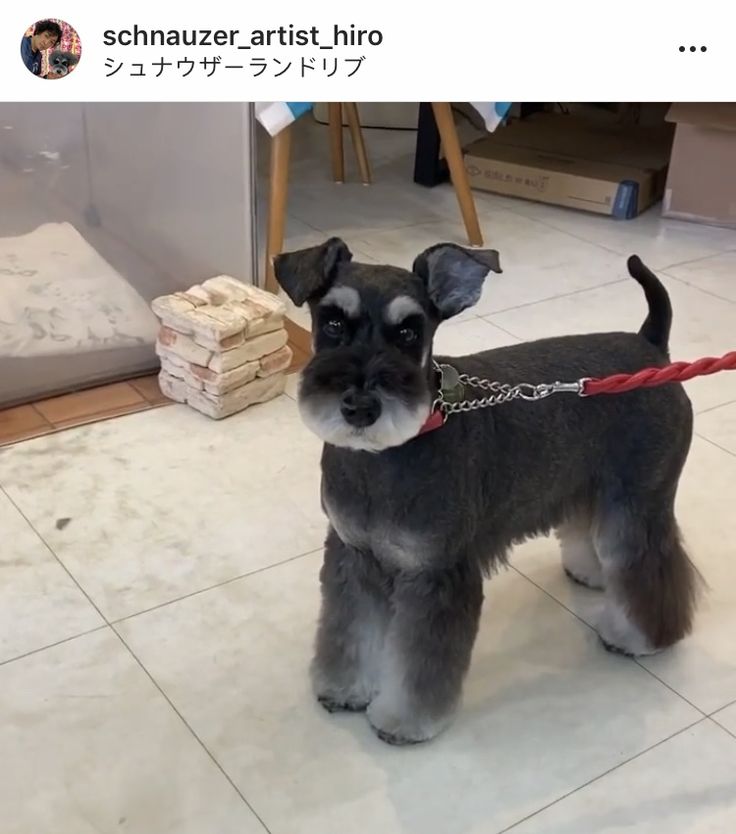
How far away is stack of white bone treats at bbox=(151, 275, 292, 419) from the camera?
2100mm

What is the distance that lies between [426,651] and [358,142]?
2563 mm

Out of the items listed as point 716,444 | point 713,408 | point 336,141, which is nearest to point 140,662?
point 716,444

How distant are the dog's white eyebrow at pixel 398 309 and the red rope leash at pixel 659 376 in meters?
0.31

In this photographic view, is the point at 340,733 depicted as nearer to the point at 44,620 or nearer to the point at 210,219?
the point at 44,620

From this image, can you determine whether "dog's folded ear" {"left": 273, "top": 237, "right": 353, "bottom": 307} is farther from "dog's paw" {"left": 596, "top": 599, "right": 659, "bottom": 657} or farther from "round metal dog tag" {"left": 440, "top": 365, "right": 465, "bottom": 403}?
"dog's paw" {"left": 596, "top": 599, "right": 659, "bottom": 657}

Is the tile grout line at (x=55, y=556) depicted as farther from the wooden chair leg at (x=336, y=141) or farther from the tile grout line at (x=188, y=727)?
the wooden chair leg at (x=336, y=141)

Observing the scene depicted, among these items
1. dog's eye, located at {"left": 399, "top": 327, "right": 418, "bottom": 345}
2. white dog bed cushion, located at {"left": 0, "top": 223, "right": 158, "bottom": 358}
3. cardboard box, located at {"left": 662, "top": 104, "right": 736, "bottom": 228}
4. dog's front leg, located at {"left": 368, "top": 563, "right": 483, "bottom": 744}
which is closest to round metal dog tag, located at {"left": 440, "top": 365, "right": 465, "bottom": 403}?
dog's eye, located at {"left": 399, "top": 327, "right": 418, "bottom": 345}

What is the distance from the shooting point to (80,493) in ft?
6.28

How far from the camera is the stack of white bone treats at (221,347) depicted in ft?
6.89

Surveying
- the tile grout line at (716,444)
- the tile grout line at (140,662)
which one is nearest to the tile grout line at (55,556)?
the tile grout line at (140,662)
